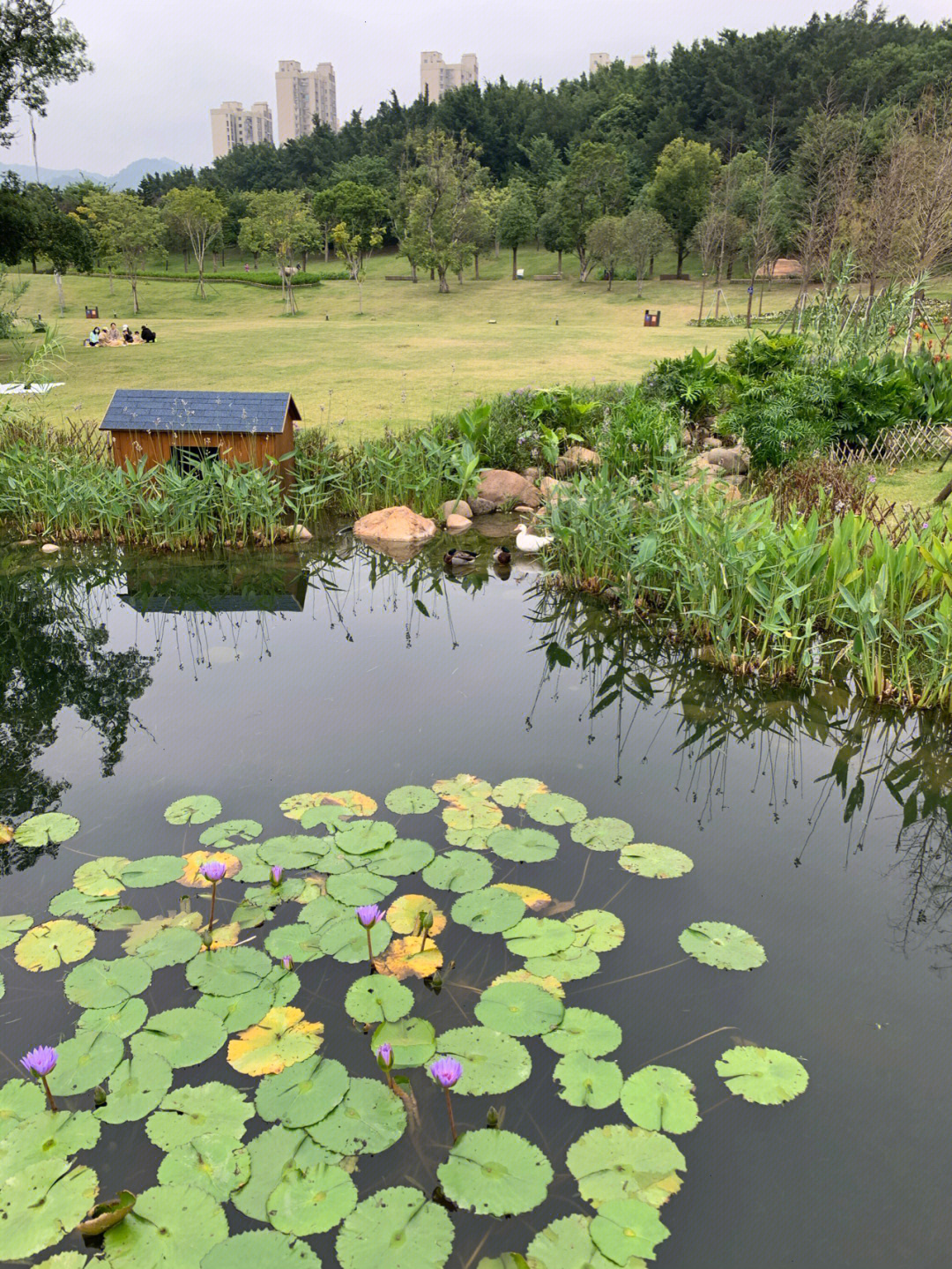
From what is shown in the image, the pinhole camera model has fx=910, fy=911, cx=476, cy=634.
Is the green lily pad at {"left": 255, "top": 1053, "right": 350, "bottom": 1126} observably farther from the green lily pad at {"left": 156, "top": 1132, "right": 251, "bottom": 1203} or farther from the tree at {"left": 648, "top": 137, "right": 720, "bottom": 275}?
the tree at {"left": 648, "top": 137, "right": 720, "bottom": 275}

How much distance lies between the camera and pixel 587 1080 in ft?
9.93

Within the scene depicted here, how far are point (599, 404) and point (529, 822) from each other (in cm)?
786

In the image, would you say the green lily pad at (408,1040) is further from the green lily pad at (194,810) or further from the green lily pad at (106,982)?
the green lily pad at (194,810)

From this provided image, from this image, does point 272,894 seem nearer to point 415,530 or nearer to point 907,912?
point 907,912

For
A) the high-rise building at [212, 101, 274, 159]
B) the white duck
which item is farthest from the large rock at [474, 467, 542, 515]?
the high-rise building at [212, 101, 274, 159]

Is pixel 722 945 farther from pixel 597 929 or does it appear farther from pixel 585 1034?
pixel 585 1034

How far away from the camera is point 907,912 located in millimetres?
4027

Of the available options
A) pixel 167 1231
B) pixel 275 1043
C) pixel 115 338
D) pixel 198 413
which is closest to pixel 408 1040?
pixel 275 1043

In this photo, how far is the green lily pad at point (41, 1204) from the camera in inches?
99.8

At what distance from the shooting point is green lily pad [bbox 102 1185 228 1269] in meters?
2.48

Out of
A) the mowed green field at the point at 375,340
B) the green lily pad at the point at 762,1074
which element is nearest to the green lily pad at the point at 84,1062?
the green lily pad at the point at 762,1074

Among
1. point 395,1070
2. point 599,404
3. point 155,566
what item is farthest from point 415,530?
point 395,1070

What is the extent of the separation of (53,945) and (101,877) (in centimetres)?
47

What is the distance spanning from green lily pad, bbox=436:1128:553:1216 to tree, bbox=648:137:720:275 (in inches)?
1734
